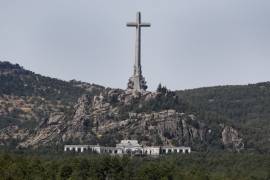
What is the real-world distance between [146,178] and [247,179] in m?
13.5

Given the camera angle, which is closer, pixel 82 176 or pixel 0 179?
pixel 0 179

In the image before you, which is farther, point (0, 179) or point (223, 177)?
point (223, 177)

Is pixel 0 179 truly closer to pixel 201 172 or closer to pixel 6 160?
pixel 6 160

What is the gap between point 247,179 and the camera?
629ft

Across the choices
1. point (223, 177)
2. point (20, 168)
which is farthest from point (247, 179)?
point (20, 168)


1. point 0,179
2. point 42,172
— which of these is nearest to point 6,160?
point 42,172

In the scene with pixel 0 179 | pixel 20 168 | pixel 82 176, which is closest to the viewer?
pixel 0 179

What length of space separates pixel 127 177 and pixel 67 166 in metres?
9.22

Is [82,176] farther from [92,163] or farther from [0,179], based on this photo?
[0,179]

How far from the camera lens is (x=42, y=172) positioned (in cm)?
18225

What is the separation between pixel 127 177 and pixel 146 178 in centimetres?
413

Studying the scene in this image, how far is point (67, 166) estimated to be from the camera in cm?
19275

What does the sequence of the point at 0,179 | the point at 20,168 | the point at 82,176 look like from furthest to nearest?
the point at 82,176, the point at 20,168, the point at 0,179

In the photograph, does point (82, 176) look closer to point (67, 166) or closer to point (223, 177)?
point (67, 166)
